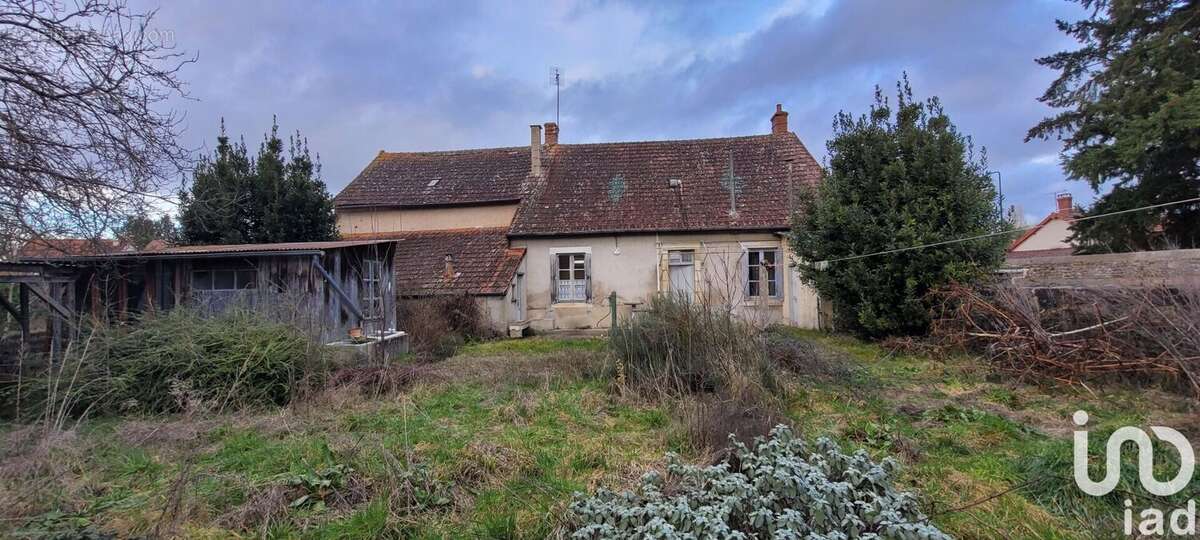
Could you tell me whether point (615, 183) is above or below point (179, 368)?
above

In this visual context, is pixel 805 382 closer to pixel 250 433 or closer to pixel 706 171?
pixel 250 433

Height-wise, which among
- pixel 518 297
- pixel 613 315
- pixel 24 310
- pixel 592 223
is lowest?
pixel 613 315

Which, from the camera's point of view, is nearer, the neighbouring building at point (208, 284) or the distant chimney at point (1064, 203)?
the neighbouring building at point (208, 284)

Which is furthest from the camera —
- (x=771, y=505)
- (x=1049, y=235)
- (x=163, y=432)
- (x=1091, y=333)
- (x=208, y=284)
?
(x=1049, y=235)

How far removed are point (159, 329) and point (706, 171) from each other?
14.3 m

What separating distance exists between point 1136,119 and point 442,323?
16.2 metres

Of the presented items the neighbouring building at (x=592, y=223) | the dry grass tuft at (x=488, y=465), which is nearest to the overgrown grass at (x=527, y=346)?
the neighbouring building at (x=592, y=223)

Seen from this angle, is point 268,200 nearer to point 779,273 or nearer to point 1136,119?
point 779,273

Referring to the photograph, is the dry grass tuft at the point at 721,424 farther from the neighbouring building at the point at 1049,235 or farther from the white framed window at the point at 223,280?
the neighbouring building at the point at 1049,235

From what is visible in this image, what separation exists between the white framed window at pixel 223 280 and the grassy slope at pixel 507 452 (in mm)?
3995

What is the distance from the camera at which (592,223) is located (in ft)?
51.1

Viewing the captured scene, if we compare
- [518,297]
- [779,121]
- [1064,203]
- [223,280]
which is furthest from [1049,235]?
[223,280]

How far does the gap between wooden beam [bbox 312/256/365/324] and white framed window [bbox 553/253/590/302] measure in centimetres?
596

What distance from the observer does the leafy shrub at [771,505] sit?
262cm
